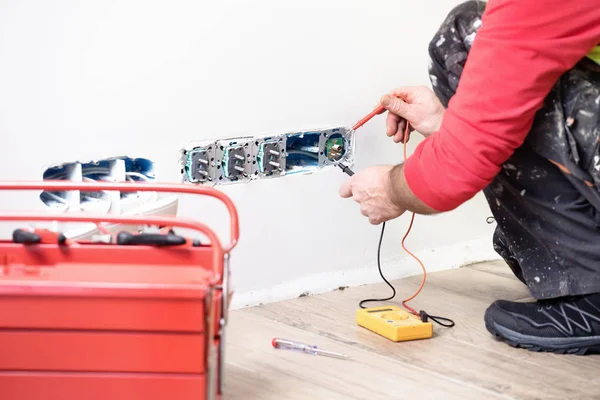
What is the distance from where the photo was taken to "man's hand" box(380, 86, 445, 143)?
5.34 feet

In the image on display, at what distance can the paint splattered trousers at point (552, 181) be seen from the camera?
135 cm

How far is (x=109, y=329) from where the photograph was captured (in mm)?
942

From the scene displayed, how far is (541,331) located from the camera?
1494 millimetres

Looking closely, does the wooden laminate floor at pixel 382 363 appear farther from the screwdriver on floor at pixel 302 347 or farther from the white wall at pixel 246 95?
the white wall at pixel 246 95

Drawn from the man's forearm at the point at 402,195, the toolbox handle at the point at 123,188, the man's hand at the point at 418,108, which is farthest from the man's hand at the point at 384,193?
the toolbox handle at the point at 123,188

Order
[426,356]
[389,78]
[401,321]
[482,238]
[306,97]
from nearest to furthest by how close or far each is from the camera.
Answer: [426,356]
[401,321]
[306,97]
[389,78]
[482,238]

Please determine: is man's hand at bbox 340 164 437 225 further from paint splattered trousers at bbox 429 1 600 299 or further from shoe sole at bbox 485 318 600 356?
shoe sole at bbox 485 318 600 356

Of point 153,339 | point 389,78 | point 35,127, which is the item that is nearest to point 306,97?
point 389,78

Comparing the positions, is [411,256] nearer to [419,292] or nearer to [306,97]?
[419,292]

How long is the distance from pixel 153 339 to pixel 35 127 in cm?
59

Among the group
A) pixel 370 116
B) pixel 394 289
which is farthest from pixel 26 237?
pixel 394 289

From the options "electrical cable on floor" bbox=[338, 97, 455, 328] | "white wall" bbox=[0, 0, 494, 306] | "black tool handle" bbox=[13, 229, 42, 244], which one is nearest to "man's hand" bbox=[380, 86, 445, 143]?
"electrical cable on floor" bbox=[338, 97, 455, 328]

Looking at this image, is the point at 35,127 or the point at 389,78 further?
the point at 389,78

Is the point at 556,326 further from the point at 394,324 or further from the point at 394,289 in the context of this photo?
the point at 394,289
